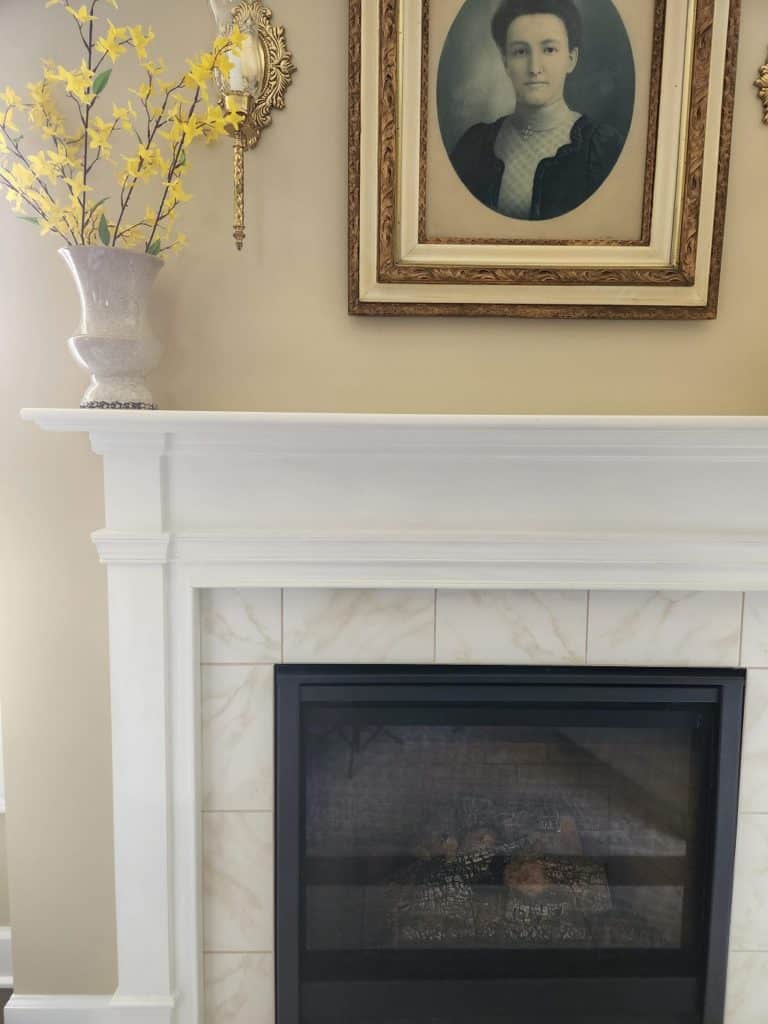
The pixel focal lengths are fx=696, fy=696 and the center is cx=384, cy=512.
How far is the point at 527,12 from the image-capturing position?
1.26 metres

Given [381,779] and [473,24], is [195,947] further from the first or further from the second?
[473,24]

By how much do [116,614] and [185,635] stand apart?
126 millimetres

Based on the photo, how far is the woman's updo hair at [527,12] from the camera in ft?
4.13

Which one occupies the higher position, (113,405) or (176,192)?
(176,192)

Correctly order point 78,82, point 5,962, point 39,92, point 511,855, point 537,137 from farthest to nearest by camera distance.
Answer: point 5,962 → point 511,855 → point 537,137 → point 39,92 → point 78,82

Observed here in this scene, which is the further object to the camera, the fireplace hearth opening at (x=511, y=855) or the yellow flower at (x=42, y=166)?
the fireplace hearth opening at (x=511, y=855)

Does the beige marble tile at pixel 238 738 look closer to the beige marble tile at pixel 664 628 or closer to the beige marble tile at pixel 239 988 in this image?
the beige marble tile at pixel 239 988

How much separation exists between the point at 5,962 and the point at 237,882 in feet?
2.34

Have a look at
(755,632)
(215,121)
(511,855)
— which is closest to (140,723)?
(511,855)

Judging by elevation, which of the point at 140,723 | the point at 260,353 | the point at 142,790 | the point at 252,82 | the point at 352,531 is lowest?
the point at 142,790

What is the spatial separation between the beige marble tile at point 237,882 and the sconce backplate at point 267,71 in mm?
1283

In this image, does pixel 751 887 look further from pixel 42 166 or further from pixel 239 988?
pixel 42 166

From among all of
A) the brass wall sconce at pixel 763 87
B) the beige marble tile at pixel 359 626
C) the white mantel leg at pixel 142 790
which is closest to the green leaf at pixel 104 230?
the white mantel leg at pixel 142 790

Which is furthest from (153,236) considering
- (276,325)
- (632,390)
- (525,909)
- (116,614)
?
(525,909)
